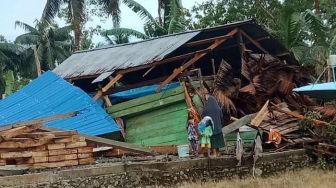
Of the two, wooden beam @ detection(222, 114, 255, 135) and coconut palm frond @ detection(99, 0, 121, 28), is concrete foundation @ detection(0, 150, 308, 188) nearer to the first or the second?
wooden beam @ detection(222, 114, 255, 135)

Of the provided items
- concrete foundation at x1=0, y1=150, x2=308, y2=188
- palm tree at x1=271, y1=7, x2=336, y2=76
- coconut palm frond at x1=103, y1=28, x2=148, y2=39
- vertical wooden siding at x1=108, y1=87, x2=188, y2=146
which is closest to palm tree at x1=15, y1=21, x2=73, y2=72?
coconut palm frond at x1=103, y1=28, x2=148, y2=39

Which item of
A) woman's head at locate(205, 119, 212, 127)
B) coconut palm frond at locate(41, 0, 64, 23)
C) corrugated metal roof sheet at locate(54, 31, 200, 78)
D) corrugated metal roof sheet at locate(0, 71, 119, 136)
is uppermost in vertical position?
coconut palm frond at locate(41, 0, 64, 23)

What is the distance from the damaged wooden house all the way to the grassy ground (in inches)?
97.7

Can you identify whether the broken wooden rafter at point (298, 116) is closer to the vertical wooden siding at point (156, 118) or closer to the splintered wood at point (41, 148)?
the vertical wooden siding at point (156, 118)

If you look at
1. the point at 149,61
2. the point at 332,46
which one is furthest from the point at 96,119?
the point at 332,46

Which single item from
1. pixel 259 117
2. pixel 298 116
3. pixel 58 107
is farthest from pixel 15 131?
pixel 298 116

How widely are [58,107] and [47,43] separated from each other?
1956cm

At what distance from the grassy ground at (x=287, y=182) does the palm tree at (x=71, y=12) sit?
57.2 ft

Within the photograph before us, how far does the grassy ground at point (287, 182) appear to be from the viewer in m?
9.10

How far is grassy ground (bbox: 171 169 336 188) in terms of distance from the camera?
9.10 metres

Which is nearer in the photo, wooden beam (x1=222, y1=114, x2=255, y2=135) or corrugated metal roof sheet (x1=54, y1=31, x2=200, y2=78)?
wooden beam (x1=222, y1=114, x2=255, y2=135)

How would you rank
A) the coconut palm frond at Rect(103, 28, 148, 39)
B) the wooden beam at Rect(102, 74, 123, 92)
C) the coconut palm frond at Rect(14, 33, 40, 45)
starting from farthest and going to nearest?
the coconut palm frond at Rect(14, 33, 40, 45) → the coconut palm frond at Rect(103, 28, 148, 39) → the wooden beam at Rect(102, 74, 123, 92)

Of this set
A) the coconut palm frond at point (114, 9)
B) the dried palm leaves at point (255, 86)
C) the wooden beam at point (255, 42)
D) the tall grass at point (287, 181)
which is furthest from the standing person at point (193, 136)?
the coconut palm frond at point (114, 9)

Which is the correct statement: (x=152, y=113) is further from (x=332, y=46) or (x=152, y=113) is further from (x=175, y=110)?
(x=332, y=46)
